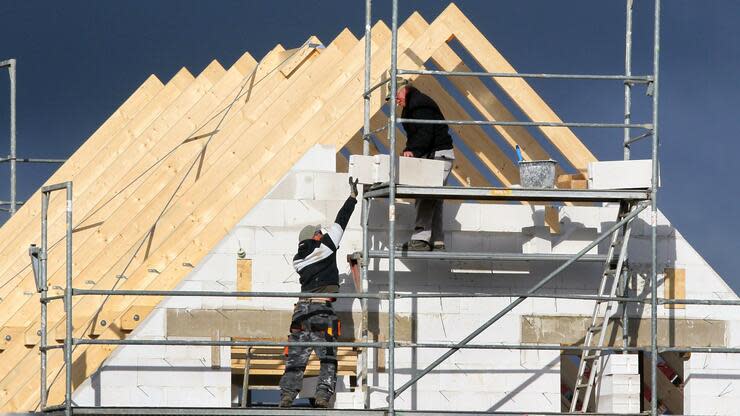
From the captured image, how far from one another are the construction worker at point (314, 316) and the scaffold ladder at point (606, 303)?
2189mm

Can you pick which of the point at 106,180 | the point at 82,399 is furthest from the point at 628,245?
the point at 106,180

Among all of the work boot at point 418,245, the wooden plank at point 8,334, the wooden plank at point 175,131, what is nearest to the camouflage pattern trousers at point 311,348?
the work boot at point 418,245

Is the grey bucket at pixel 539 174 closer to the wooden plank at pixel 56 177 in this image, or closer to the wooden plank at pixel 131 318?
the wooden plank at pixel 131 318

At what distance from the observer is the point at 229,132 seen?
17062mm

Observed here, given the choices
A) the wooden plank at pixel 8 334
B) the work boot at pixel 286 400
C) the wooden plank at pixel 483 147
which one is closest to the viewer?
the work boot at pixel 286 400

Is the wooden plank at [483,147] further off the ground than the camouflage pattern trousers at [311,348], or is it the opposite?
the wooden plank at [483,147]

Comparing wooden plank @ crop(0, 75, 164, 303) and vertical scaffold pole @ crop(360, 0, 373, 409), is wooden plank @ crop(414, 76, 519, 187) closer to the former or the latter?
vertical scaffold pole @ crop(360, 0, 373, 409)

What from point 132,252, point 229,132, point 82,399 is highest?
point 229,132

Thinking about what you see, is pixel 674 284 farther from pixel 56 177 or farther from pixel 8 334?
pixel 56 177

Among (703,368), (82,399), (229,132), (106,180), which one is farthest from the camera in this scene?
(106,180)

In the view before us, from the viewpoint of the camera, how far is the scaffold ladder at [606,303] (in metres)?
14.8

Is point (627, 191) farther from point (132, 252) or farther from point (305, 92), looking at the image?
point (132, 252)

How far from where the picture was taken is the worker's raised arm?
46.7 feet

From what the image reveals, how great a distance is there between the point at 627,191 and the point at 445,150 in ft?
5.21
